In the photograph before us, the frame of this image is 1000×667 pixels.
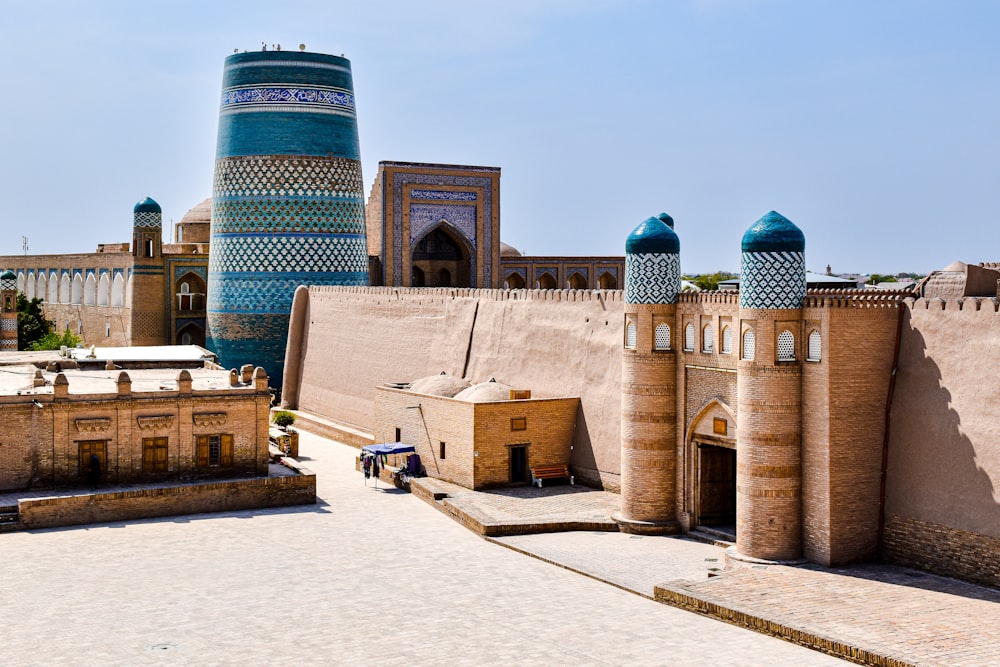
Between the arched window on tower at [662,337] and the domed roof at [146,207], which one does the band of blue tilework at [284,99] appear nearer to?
the domed roof at [146,207]

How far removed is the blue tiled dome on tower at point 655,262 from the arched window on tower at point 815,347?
2053 mm

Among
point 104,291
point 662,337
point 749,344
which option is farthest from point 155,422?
point 104,291

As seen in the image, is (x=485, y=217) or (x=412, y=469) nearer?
(x=412, y=469)

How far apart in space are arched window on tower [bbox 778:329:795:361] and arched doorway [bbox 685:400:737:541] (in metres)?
1.04

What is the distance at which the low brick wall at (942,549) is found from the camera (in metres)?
9.83

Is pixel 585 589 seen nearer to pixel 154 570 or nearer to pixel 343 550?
pixel 343 550

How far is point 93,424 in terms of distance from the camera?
44.5 feet

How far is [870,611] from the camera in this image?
9117 millimetres

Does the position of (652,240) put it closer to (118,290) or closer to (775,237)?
(775,237)

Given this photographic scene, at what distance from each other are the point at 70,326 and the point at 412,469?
1888 centimetres

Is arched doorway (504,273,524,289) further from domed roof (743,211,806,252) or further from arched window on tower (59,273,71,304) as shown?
domed roof (743,211,806,252)

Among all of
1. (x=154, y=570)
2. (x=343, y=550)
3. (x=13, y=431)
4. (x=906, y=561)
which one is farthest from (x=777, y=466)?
(x=13, y=431)

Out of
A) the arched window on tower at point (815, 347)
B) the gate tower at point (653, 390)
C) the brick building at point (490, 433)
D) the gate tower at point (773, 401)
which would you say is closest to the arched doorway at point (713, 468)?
the gate tower at point (653, 390)

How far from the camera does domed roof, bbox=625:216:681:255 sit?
12406mm
